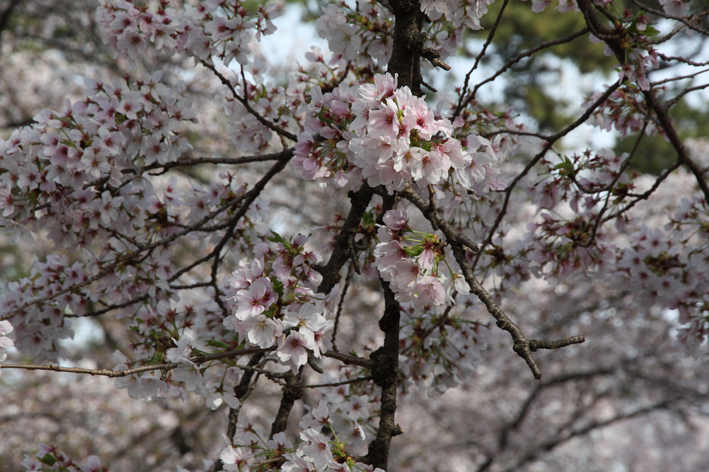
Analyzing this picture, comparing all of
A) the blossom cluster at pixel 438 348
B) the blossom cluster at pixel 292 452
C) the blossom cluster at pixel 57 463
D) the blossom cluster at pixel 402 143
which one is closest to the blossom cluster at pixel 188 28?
the blossom cluster at pixel 402 143

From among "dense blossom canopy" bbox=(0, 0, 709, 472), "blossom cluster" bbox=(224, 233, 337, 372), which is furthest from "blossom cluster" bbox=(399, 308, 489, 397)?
"blossom cluster" bbox=(224, 233, 337, 372)

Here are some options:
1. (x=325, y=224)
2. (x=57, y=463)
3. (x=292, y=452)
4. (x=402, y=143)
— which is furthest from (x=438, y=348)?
(x=57, y=463)

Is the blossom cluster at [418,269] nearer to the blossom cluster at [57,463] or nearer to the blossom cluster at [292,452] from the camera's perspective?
the blossom cluster at [292,452]

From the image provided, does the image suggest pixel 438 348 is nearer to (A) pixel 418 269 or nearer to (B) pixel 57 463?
(A) pixel 418 269

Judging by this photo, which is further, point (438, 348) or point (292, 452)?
point (438, 348)

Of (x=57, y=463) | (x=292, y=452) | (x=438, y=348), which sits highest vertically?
(x=438, y=348)

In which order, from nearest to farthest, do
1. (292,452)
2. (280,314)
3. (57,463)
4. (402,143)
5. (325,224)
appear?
1. (402,143)
2. (280,314)
3. (292,452)
4. (57,463)
5. (325,224)

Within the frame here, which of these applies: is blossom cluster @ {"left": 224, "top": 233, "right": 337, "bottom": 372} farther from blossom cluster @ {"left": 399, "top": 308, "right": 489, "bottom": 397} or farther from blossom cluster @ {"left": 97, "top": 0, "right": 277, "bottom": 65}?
blossom cluster @ {"left": 97, "top": 0, "right": 277, "bottom": 65}

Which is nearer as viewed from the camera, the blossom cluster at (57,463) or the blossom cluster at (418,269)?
the blossom cluster at (418,269)

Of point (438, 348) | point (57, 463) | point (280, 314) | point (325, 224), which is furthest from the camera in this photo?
point (438, 348)

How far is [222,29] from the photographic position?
84.8 inches

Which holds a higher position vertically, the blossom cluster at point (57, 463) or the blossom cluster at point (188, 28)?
the blossom cluster at point (188, 28)

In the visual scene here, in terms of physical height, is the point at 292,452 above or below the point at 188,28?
below

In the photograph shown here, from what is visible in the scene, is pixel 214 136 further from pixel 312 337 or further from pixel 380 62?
pixel 312 337
